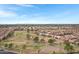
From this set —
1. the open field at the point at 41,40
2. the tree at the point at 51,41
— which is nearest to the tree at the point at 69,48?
the open field at the point at 41,40

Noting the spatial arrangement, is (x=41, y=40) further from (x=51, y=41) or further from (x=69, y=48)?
(x=69, y=48)

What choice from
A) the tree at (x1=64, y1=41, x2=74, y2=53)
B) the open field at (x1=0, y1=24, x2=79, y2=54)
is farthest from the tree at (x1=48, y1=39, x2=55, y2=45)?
the tree at (x1=64, y1=41, x2=74, y2=53)

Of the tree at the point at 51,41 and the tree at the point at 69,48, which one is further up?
the tree at the point at 51,41

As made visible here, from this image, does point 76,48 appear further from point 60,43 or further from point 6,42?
point 6,42

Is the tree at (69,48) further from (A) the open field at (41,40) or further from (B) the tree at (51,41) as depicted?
(B) the tree at (51,41)

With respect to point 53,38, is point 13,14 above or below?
above

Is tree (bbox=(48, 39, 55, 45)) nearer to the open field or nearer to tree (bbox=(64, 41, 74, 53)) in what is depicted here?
the open field

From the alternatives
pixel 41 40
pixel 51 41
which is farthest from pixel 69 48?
pixel 41 40
